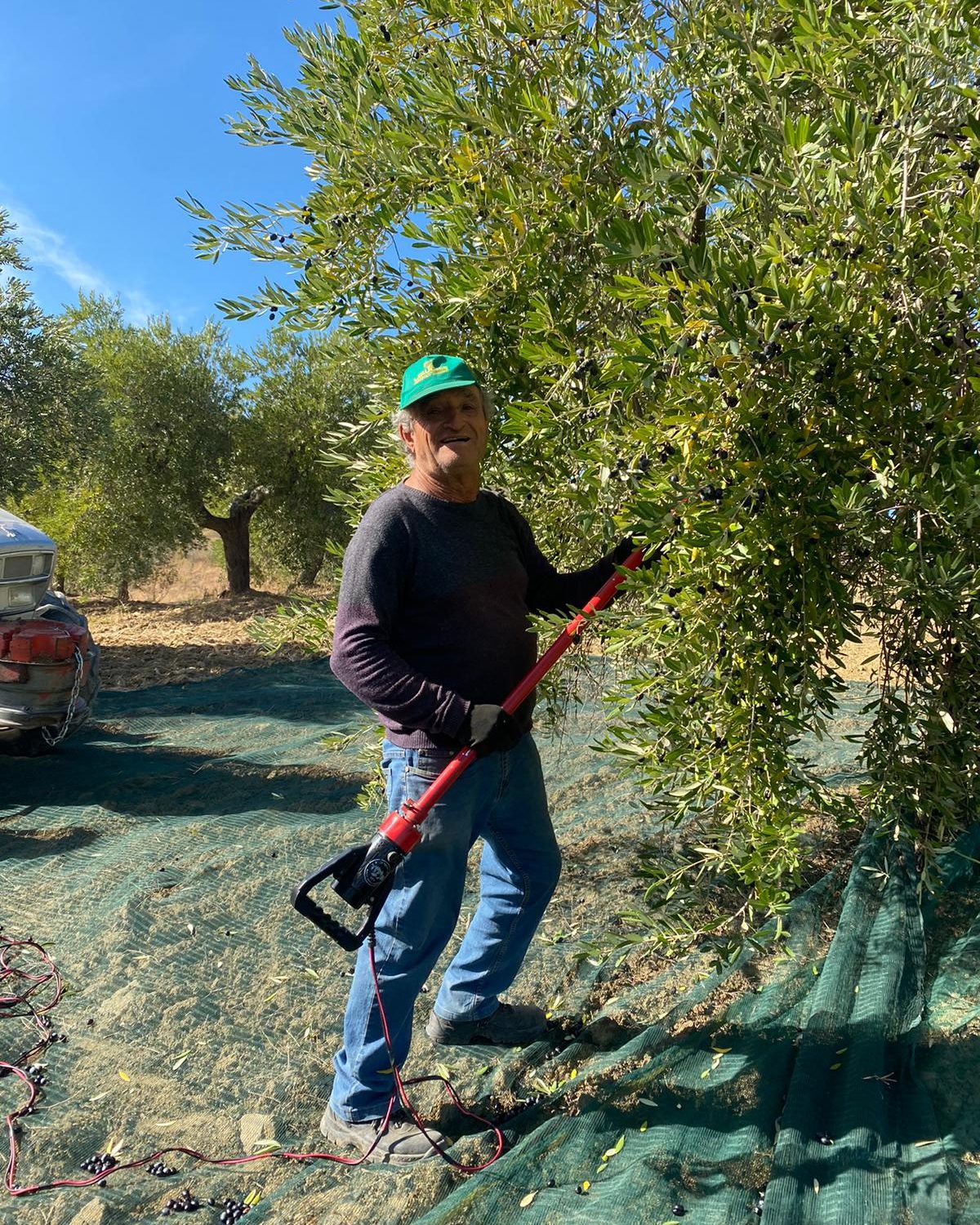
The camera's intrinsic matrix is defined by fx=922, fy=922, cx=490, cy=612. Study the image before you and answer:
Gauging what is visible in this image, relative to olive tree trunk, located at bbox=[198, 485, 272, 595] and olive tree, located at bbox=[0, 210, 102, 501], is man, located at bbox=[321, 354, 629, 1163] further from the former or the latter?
olive tree trunk, located at bbox=[198, 485, 272, 595]

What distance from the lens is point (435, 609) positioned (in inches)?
Answer: 109

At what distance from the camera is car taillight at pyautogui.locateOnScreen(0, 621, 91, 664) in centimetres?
591

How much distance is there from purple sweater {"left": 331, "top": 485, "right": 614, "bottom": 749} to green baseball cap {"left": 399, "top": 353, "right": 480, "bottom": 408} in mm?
288

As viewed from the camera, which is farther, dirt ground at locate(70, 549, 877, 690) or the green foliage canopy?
the green foliage canopy

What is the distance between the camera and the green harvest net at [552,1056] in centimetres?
252

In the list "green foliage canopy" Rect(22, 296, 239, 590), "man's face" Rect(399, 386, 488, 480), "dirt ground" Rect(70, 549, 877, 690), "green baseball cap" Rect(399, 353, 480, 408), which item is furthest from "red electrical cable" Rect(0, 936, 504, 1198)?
"green foliage canopy" Rect(22, 296, 239, 590)

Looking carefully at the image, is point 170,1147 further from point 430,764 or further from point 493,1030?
point 430,764

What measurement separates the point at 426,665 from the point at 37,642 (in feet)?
13.8

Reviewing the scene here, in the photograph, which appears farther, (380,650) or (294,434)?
(294,434)

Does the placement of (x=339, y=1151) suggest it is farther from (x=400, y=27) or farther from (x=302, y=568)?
(x=302, y=568)

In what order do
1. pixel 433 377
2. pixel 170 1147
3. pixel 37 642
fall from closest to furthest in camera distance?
pixel 433 377, pixel 170 1147, pixel 37 642

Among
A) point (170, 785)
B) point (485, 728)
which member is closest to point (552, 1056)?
point (485, 728)

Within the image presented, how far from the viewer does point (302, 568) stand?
738 inches

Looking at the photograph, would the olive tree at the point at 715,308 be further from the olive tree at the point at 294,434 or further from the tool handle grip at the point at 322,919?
the olive tree at the point at 294,434
